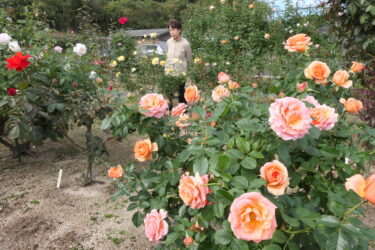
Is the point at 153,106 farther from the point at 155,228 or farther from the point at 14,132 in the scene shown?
the point at 14,132

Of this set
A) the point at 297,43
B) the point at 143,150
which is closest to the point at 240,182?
the point at 143,150

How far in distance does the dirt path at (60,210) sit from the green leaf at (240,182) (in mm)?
1154

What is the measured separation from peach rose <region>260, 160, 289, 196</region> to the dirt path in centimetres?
123

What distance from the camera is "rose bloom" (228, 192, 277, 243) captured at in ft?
1.97

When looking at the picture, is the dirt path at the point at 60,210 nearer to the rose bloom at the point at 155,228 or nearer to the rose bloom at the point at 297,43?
the rose bloom at the point at 155,228

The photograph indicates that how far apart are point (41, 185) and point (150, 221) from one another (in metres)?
1.84

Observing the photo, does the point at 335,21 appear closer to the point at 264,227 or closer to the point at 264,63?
the point at 264,227

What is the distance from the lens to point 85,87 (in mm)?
2344

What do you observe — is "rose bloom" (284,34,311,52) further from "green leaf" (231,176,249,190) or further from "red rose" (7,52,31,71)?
"red rose" (7,52,31,71)

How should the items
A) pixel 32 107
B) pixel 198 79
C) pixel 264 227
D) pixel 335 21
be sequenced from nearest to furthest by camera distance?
pixel 264 227, pixel 32 107, pixel 335 21, pixel 198 79

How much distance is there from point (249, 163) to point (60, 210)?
5.70ft

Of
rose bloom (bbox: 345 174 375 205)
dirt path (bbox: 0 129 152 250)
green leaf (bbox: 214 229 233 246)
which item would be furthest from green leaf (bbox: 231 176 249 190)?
dirt path (bbox: 0 129 152 250)

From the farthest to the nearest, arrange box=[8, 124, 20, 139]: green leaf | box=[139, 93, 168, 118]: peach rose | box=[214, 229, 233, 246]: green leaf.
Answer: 1. box=[8, 124, 20, 139]: green leaf
2. box=[139, 93, 168, 118]: peach rose
3. box=[214, 229, 233, 246]: green leaf

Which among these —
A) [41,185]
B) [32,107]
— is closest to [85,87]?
[32,107]
